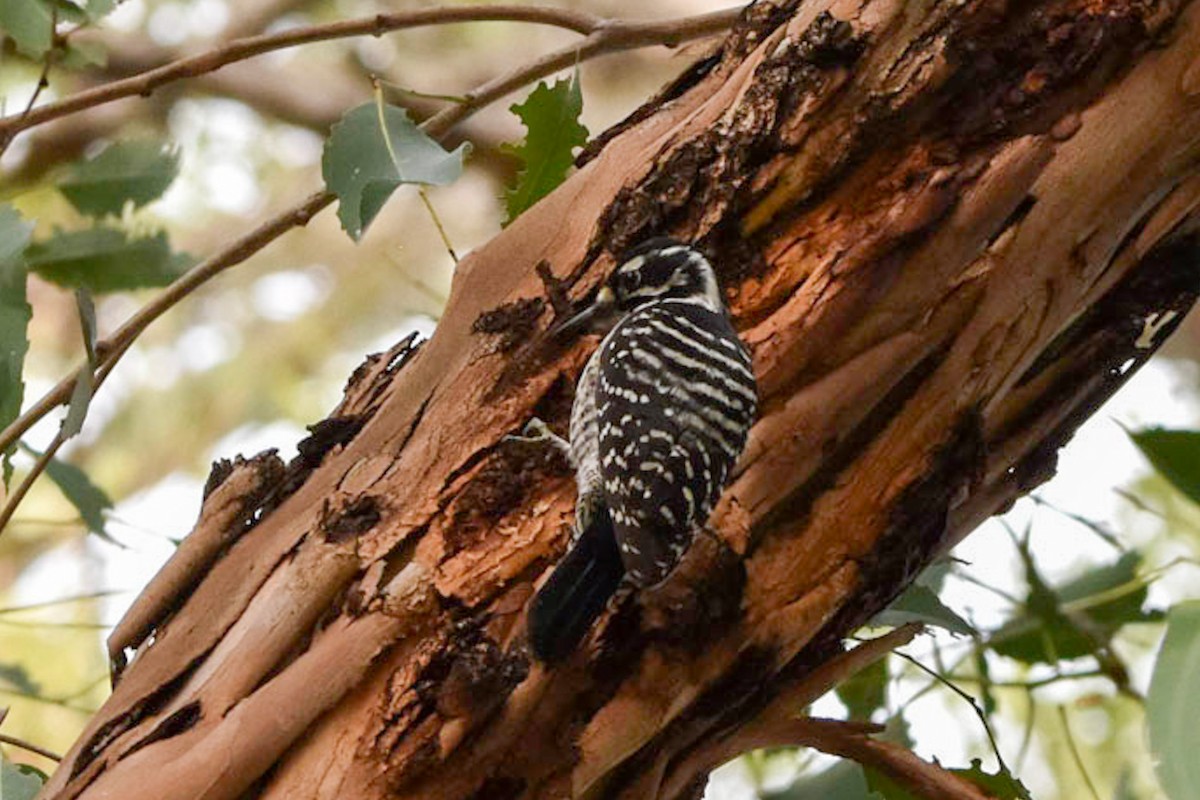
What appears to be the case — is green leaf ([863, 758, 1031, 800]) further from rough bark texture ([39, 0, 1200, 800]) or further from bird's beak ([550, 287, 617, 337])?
bird's beak ([550, 287, 617, 337])

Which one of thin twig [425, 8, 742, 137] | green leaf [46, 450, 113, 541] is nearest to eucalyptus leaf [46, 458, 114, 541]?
green leaf [46, 450, 113, 541]

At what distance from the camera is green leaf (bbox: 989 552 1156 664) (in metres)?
1.83

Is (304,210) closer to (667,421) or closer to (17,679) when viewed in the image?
(667,421)

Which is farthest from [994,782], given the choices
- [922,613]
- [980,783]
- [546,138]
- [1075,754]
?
[546,138]

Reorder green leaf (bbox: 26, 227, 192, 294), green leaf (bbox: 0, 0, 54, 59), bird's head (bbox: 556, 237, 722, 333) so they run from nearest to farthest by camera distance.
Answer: bird's head (bbox: 556, 237, 722, 333) < green leaf (bbox: 0, 0, 54, 59) < green leaf (bbox: 26, 227, 192, 294)

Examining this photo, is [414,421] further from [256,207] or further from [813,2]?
[256,207]

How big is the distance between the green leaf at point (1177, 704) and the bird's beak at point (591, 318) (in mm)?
524

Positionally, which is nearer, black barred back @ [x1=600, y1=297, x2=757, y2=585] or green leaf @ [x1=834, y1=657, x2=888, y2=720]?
black barred back @ [x1=600, y1=297, x2=757, y2=585]

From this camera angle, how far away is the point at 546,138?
1569 millimetres

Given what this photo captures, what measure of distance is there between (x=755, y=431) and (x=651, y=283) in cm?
16

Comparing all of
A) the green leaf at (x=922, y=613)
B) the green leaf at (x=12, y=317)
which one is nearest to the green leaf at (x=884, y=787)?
the green leaf at (x=922, y=613)

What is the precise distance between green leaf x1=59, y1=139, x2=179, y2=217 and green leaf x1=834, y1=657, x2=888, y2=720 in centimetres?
100

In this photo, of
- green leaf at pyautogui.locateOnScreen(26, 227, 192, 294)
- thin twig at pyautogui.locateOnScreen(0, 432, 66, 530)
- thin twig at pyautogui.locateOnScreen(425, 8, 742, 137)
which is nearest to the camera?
thin twig at pyautogui.locateOnScreen(0, 432, 66, 530)

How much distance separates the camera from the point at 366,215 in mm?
1363
